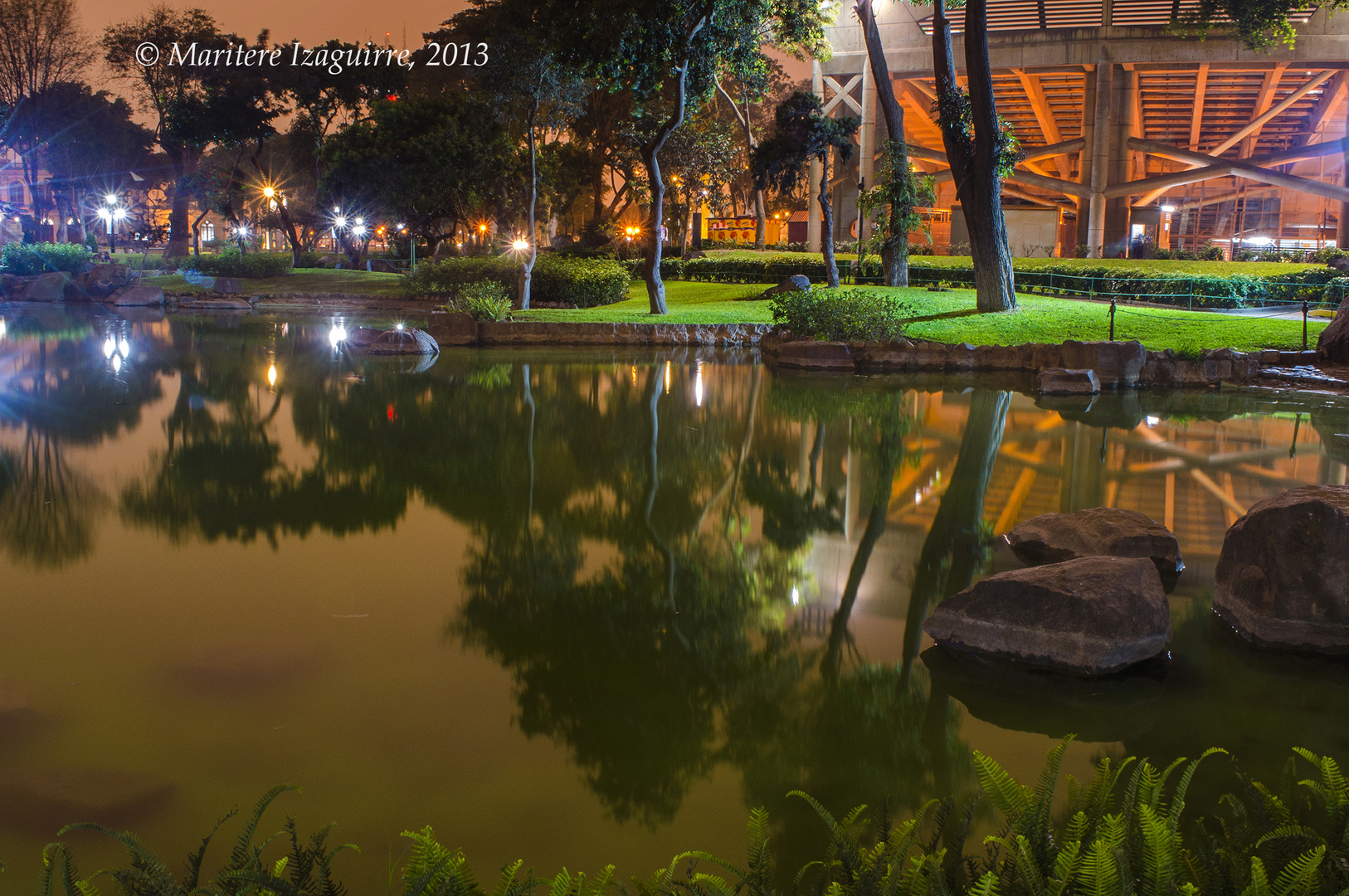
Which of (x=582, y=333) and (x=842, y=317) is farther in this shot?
(x=582, y=333)

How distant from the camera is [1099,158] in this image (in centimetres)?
3762

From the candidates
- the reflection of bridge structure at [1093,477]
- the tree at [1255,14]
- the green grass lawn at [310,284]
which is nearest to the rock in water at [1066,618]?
the reflection of bridge structure at [1093,477]

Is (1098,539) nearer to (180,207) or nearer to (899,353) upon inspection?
(899,353)

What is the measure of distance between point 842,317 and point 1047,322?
440 cm

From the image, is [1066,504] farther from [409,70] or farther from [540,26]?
[409,70]

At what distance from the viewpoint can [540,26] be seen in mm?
21516

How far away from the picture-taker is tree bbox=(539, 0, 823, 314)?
1858 centimetres

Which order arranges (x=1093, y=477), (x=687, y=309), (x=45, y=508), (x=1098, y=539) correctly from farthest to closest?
(x=687, y=309), (x=1093, y=477), (x=45, y=508), (x=1098, y=539)

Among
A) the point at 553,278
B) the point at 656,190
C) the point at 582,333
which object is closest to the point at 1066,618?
the point at 582,333

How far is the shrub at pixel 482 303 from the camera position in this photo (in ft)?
68.7

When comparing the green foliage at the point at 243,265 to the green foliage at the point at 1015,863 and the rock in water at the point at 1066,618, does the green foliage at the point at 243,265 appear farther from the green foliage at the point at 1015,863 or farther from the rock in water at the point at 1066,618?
the green foliage at the point at 1015,863

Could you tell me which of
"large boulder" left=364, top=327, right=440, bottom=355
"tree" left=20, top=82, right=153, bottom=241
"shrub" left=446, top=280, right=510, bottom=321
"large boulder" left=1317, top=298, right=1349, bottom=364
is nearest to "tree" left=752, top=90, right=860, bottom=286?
"shrub" left=446, top=280, right=510, bottom=321

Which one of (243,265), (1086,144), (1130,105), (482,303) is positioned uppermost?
(1130,105)

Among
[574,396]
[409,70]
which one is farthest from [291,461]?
[409,70]
